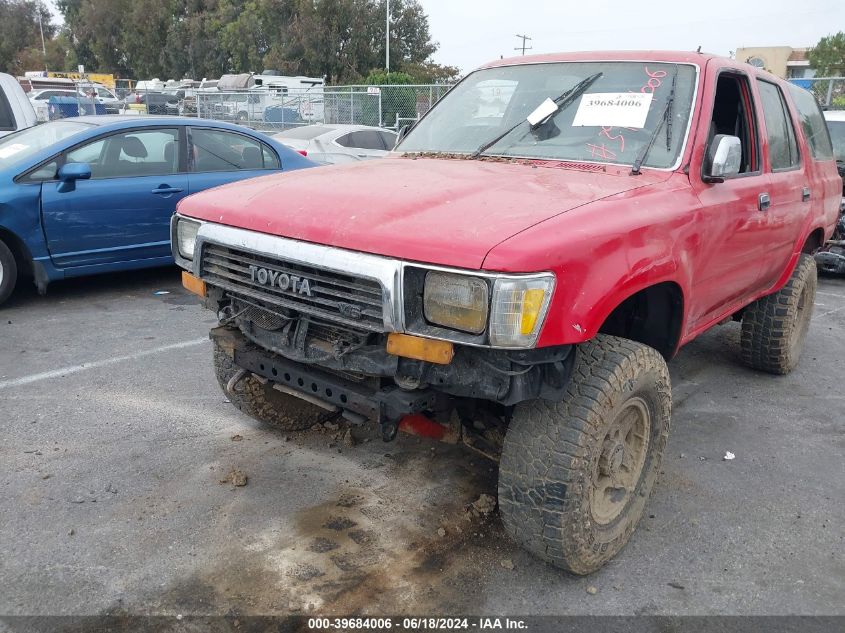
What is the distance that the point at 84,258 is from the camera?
6285 millimetres

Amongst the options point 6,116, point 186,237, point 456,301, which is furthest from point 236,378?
point 6,116

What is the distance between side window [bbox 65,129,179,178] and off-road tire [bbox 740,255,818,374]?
520 cm

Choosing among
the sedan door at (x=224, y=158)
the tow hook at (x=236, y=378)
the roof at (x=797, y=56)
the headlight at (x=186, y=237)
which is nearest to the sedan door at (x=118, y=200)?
the sedan door at (x=224, y=158)

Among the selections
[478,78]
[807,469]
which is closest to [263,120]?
[478,78]

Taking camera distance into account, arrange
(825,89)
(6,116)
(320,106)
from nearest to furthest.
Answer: (6,116) < (825,89) < (320,106)

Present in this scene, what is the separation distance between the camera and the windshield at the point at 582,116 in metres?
3.43

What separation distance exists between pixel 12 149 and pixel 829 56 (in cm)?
6080

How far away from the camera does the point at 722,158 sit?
10.6ft

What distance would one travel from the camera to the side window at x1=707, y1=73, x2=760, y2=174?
396 centimetres

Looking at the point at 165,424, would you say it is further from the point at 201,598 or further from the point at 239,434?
the point at 201,598

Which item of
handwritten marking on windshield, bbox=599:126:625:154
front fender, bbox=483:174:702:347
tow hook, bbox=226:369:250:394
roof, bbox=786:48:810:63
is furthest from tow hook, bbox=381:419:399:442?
roof, bbox=786:48:810:63

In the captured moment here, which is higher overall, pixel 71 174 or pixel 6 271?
pixel 71 174

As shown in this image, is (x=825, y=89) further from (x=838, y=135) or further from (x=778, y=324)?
(x=778, y=324)

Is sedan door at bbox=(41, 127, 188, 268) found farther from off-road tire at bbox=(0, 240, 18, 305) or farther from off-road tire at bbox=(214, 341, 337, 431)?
off-road tire at bbox=(214, 341, 337, 431)
